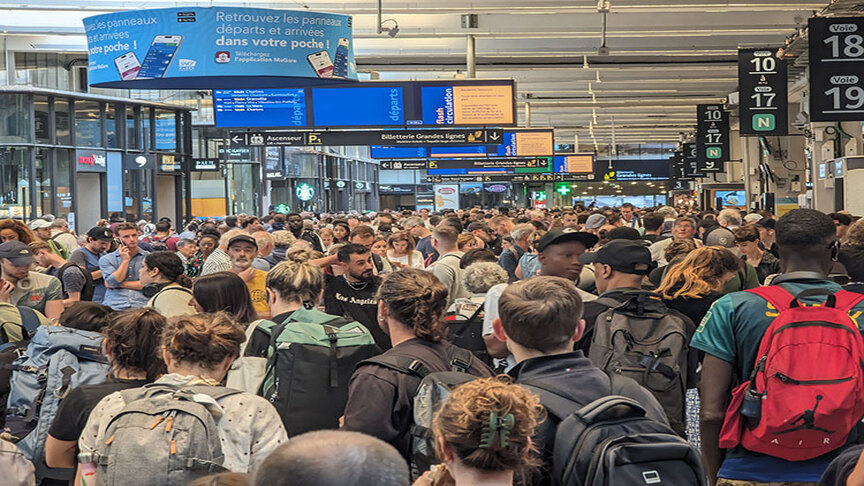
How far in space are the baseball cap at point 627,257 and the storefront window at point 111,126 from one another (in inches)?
966

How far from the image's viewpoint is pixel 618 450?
2.61 meters

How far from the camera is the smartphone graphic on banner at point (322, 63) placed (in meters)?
10.7

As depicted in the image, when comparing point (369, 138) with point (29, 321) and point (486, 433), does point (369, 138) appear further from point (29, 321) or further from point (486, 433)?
point (486, 433)

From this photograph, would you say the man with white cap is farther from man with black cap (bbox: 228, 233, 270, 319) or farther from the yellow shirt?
the yellow shirt

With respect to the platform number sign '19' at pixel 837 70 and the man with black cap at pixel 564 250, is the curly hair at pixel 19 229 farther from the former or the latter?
the platform number sign '19' at pixel 837 70

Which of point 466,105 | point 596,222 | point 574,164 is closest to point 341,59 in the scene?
point 596,222

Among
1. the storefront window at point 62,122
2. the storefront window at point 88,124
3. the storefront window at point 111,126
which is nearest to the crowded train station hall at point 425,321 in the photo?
the storefront window at point 62,122

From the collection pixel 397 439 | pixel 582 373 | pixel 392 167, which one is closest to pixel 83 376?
pixel 397 439

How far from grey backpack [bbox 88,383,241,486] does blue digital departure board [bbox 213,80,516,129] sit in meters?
14.0

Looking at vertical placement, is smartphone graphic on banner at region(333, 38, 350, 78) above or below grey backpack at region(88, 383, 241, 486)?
above

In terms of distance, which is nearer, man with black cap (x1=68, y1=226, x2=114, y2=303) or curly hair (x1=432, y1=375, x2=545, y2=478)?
curly hair (x1=432, y1=375, x2=545, y2=478)

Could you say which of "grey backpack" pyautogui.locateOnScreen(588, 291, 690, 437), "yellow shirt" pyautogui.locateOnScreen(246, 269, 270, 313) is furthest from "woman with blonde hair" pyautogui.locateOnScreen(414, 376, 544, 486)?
"yellow shirt" pyautogui.locateOnScreen(246, 269, 270, 313)

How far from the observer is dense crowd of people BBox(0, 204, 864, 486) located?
2594 millimetres

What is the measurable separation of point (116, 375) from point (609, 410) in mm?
2057
